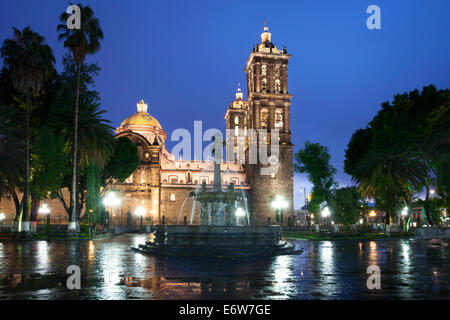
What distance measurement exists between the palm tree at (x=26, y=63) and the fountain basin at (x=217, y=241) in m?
14.8

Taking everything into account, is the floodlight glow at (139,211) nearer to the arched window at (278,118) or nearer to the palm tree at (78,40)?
the arched window at (278,118)

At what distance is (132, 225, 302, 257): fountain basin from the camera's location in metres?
15.3

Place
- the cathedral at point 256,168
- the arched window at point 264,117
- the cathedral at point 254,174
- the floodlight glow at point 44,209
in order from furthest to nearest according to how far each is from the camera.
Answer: the arched window at point 264,117, the cathedral at point 256,168, the cathedral at point 254,174, the floodlight glow at point 44,209

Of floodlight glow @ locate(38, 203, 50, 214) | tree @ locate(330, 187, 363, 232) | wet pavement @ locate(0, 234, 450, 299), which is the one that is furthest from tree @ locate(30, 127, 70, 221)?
floodlight glow @ locate(38, 203, 50, 214)

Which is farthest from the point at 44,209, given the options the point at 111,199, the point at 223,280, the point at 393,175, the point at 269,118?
the point at 223,280

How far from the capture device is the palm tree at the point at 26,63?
87.2 ft

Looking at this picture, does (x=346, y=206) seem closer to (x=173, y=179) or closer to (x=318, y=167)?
(x=318, y=167)

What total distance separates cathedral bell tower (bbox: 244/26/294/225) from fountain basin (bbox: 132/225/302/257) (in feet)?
144

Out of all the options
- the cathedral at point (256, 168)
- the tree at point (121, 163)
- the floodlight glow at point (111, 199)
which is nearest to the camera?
the floodlight glow at point (111, 199)

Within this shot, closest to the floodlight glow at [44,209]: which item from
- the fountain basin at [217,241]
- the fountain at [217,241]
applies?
the fountain at [217,241]

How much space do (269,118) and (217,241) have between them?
46.5 metres

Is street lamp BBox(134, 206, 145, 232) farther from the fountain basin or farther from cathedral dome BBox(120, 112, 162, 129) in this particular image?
the fountain basin

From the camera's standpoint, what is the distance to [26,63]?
26.6 m
